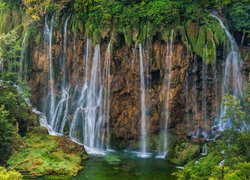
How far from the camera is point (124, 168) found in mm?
19656

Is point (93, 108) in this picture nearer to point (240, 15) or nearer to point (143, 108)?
point (143, 108)

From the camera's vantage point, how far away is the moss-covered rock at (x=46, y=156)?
60.0 ft

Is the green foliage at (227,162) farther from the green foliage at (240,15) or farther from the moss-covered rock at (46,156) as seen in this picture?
the green foliage at (240,15)

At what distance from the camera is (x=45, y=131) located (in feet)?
73.4

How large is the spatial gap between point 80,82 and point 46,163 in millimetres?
8264

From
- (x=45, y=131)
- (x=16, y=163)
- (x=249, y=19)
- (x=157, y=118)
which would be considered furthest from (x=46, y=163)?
(x=249, y=19)

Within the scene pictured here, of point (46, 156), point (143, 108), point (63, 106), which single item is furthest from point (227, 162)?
point (63, 106)

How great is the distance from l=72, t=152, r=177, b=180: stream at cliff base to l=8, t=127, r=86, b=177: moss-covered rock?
0.61 meters

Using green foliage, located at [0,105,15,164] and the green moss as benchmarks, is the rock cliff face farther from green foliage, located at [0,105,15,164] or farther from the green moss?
green foliage, located at [0,105,15,164]

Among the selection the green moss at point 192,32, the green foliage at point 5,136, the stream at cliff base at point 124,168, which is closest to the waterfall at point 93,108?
the stream at cliff base at point 124,168

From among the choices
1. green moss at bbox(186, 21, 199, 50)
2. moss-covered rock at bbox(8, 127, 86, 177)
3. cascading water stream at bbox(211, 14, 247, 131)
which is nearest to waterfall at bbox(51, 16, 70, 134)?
moss-covered rock at bbox(8, 127, 86, 177)

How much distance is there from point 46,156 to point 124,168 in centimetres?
371

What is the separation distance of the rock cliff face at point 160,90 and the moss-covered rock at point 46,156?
4210 mm

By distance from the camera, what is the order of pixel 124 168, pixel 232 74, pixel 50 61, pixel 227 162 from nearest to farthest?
pixel 227 162, pixel 124 168, pixel 232 74, pixel 50 61
